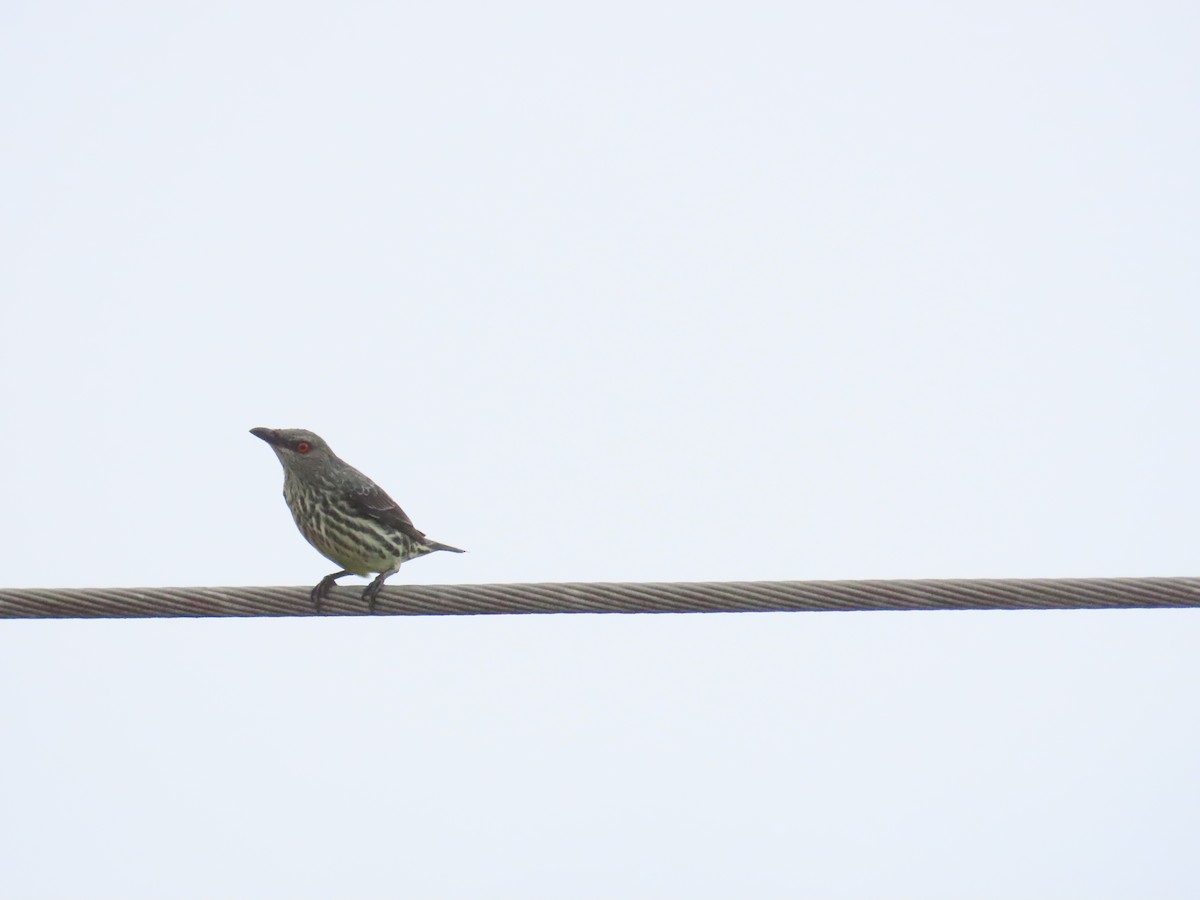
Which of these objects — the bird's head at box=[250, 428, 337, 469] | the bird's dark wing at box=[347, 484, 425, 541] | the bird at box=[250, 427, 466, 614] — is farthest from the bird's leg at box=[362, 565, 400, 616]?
the bird's head at box=[250, 428, 337, 469]

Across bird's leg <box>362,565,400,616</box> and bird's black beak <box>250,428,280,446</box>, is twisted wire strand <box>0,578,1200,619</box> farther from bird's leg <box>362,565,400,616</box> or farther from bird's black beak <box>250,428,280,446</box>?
bird's black beak <box>250,428,280,446</box>

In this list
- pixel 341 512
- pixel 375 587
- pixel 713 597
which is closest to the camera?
pixel 713 597

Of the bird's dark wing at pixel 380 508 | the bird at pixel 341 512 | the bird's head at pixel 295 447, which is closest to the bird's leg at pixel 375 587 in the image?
the bird at pixel 341 512

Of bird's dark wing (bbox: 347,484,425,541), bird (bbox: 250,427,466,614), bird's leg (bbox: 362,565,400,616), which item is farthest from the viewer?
bird's dark wing (bbox: 347,484,425,541)

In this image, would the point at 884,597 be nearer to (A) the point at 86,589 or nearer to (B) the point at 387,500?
(A) the point at 86,589

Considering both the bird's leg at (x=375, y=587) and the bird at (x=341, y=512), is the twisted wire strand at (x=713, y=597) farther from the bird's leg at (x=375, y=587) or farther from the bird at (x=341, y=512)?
the bird at (x=341, y=512)

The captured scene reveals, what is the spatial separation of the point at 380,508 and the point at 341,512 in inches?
10.3

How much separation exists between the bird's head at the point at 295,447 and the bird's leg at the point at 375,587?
861 millimetres

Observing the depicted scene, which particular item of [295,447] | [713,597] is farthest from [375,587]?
[713,597]

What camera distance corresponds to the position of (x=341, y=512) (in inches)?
389

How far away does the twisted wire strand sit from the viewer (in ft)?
21.7

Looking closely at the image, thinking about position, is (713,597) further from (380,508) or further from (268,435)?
(268,435)

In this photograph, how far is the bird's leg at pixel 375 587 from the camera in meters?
7.79

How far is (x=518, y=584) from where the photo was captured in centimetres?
693
